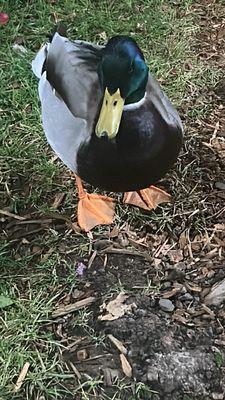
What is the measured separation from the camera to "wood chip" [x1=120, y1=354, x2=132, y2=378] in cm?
260

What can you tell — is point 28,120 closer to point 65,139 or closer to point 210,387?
point 65,139

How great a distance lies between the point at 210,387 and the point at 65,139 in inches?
44.0

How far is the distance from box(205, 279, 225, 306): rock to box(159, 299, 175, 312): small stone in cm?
14

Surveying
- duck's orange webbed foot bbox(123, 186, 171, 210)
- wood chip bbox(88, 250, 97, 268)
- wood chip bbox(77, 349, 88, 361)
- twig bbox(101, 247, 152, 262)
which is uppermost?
duck's orange webbed foot bbox(123, 186, 171, 210)

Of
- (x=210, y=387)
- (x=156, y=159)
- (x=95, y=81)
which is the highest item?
(x=95, y=81)

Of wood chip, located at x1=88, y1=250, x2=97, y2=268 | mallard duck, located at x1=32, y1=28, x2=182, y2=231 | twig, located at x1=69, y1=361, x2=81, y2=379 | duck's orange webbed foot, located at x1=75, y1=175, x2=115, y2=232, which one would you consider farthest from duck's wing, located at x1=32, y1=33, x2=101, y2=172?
twig, located at x1=69, y1=361, x2=81, y2=379

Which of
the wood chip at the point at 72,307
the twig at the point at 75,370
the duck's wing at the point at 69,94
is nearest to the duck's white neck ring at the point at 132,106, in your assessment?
the duck's wing at the point at 69,94

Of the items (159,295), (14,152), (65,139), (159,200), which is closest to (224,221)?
(159,200)

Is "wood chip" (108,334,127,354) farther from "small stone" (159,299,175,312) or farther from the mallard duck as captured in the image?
the mallard duck

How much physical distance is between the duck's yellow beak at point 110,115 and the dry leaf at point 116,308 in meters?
0.65

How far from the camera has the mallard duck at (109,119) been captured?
8.46 ft

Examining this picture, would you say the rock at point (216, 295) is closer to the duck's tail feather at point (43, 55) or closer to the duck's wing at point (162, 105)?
the duck's wing at point (162, 105)

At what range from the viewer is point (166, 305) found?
280 centimetres

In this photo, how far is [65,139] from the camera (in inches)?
115
